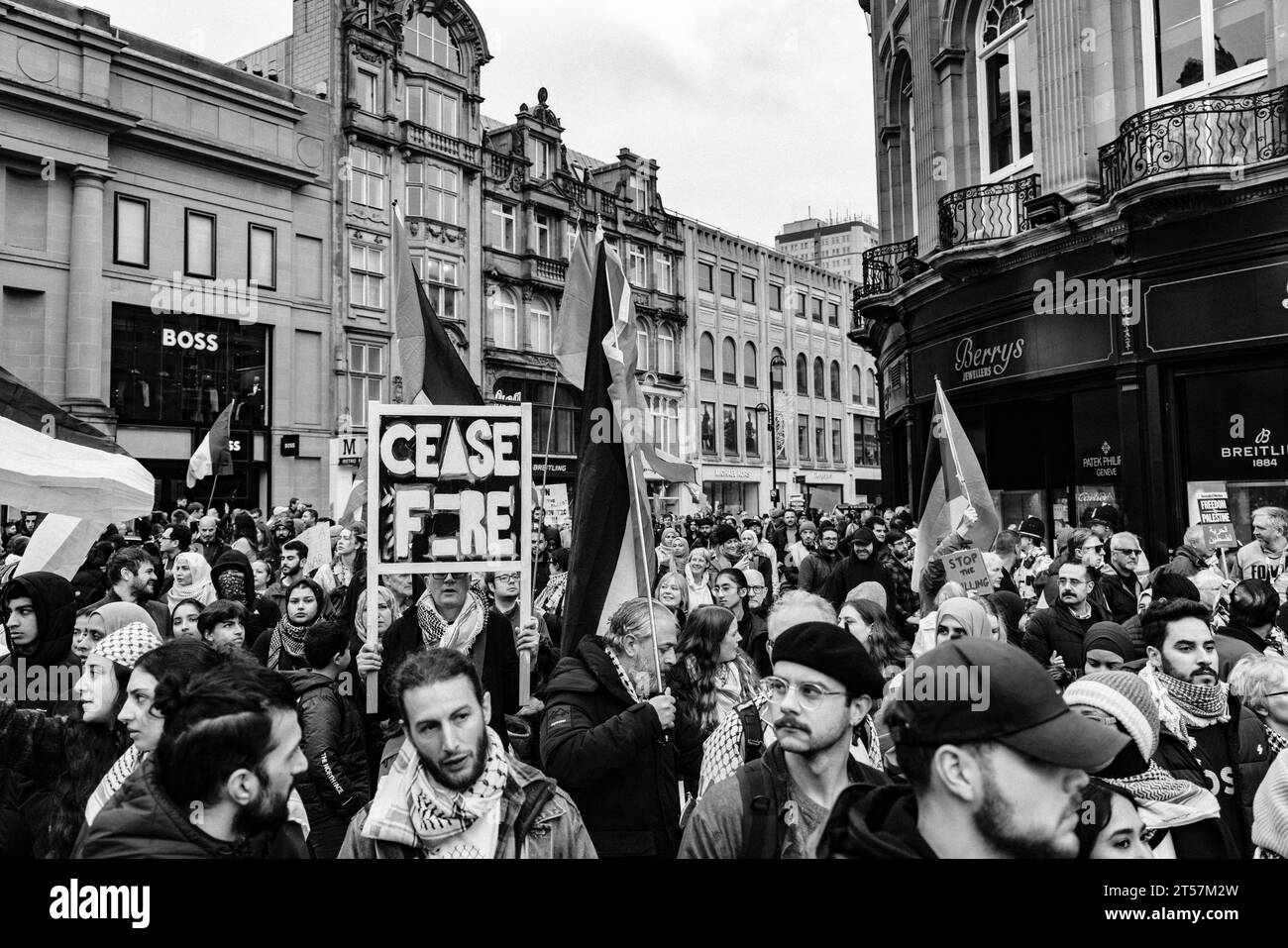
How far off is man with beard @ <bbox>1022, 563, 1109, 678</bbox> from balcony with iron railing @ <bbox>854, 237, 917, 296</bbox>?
1272 centimetres

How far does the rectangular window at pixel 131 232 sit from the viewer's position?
86.9 ft

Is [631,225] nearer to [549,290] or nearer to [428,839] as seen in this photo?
[549,290]

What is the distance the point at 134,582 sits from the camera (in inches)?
274

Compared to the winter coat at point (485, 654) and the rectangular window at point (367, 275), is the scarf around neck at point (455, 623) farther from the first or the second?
the rectangular window at point (367, 275)

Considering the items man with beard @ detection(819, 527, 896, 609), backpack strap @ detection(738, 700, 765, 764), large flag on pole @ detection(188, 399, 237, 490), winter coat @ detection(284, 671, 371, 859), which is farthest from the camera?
large flag on pole @ detection(188, 399, 237, 490)

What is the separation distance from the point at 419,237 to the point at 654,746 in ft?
106

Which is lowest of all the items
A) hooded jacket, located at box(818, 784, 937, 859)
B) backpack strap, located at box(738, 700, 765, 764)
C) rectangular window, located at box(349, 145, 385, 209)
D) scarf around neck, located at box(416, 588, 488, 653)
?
backpack strap, located at box(738, 700, 765, 764)

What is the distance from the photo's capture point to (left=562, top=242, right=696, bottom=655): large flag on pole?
17.4 ft

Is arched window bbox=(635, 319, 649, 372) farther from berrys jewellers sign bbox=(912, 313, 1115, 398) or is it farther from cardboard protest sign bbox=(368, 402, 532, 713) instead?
cardboard protest sign bbox=(368, 402, 532, 713)

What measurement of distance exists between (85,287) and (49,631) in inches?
943

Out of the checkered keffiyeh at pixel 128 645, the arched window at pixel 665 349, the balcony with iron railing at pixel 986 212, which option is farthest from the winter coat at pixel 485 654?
the arched window at pixel 665 349

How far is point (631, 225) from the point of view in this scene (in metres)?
44.6

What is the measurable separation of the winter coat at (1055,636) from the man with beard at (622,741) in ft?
10.2

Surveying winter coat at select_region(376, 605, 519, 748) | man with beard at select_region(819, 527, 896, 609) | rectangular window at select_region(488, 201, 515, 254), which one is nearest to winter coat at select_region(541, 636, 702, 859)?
winter coat at select_region(376, 605, 519, 748)
